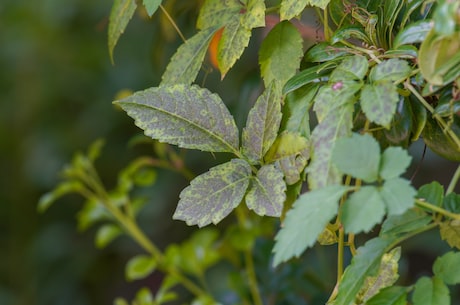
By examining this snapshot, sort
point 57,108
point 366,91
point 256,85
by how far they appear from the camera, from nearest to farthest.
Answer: point 366,91 < point 256,85 < point 57,108

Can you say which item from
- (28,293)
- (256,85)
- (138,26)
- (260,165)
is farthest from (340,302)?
(138,26)

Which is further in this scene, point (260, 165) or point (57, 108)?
point (57, 108)

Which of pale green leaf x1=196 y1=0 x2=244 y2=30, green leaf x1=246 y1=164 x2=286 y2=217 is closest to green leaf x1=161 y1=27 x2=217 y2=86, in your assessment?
pale green leaf x1=196 y1=0 x2=244 y2=30

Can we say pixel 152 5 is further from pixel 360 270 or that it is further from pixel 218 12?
pixel 360 270

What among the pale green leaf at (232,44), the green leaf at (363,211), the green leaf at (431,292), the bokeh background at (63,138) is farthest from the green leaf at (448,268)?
the bokeh background at (63,138)

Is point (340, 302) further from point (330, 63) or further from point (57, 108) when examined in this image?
point (57, 108)

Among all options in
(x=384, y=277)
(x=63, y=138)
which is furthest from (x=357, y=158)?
(x=63, y=138)

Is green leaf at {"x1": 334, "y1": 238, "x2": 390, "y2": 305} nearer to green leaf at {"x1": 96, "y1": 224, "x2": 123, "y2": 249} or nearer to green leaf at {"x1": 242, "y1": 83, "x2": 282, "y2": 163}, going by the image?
green leaf at {"x1": 242, "y1": 83, "x2": 282, "y2": 163}
